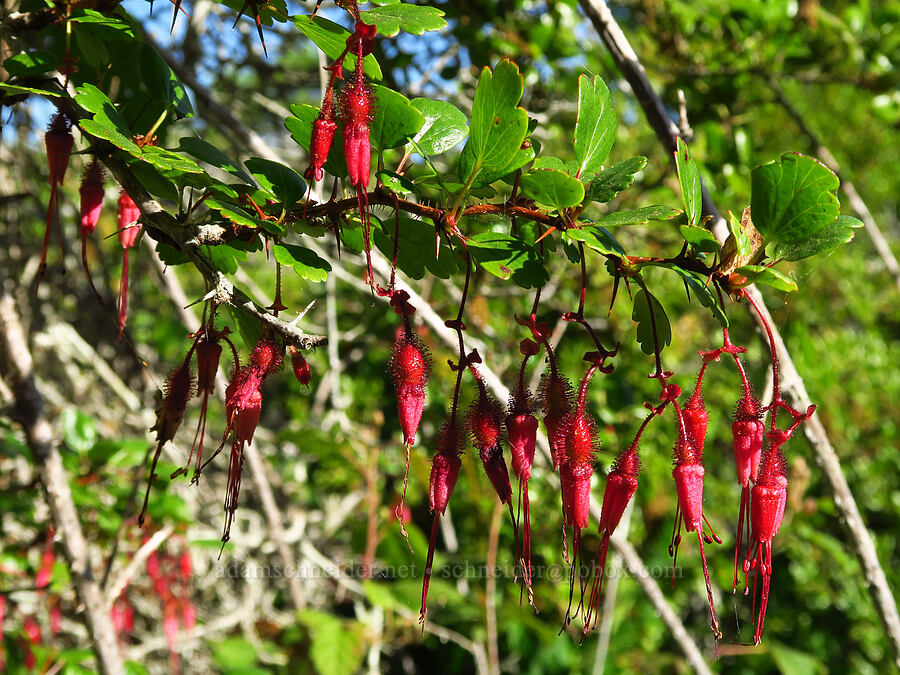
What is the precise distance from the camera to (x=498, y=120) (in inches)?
26.0

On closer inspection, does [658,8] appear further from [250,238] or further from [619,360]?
[250,238]

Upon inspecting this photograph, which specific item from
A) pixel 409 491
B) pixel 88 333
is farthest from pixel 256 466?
pixel 88 333

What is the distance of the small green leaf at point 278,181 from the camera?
2.52 feet

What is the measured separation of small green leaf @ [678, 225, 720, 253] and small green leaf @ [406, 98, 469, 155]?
0.26 m

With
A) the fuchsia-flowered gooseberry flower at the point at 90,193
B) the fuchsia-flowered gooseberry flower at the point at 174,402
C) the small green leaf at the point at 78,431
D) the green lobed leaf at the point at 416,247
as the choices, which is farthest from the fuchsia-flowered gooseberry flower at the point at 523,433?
the small green leaf at the point at 78,431

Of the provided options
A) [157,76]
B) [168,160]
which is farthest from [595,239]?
[157,76]

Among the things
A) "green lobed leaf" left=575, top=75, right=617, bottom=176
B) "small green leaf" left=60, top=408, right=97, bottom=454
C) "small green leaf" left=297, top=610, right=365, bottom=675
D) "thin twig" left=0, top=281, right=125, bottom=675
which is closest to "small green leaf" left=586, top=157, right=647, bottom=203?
"green lobed leaf" left=575, top=75, right=617, bottom=176

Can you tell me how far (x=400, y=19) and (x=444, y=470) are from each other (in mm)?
429

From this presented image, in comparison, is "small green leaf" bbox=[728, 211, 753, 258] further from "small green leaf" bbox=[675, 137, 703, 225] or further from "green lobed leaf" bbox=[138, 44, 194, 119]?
"green lobed leaf" bbox=[138, 44, 194, 119]

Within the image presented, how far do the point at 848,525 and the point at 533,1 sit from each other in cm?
170

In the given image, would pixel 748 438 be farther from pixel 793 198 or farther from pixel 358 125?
pixel 358 125

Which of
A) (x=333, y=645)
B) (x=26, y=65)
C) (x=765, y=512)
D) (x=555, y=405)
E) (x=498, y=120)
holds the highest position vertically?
(x=26, y=65)

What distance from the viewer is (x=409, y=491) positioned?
2.87m

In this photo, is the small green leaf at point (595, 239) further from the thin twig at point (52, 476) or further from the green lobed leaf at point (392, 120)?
the thin twig at point (52, 476)
